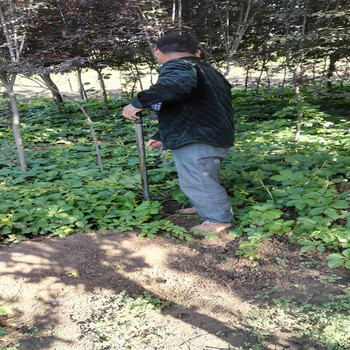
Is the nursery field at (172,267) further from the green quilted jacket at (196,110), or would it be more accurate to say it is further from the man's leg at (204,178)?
the green quilted jacket at (196,110)

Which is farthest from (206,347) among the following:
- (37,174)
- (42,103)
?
(42,103)

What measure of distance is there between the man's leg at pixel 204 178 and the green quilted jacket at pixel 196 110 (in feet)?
0.28

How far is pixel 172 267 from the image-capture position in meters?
2.47

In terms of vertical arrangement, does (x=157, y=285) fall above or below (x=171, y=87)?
below

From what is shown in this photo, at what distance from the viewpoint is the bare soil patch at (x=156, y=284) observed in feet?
6.03

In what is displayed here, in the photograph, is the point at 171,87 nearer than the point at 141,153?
Yes

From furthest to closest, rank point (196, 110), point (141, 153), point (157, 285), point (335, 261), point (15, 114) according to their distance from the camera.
→ point (15, 114), point (141, 153), point (196, 110), point (157, 285), point (335, 261)

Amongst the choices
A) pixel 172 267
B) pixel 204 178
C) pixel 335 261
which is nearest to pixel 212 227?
pixel 204 178

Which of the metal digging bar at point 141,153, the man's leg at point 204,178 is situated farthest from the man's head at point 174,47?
the man's leg at point 204,178

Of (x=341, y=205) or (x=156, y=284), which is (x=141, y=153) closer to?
(x=156, y=284)

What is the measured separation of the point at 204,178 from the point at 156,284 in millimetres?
915

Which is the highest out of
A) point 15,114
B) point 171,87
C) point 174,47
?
point 174,47

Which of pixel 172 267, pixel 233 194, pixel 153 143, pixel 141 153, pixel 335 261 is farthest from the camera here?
pixel 233 194

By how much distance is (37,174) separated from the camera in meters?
4.68
